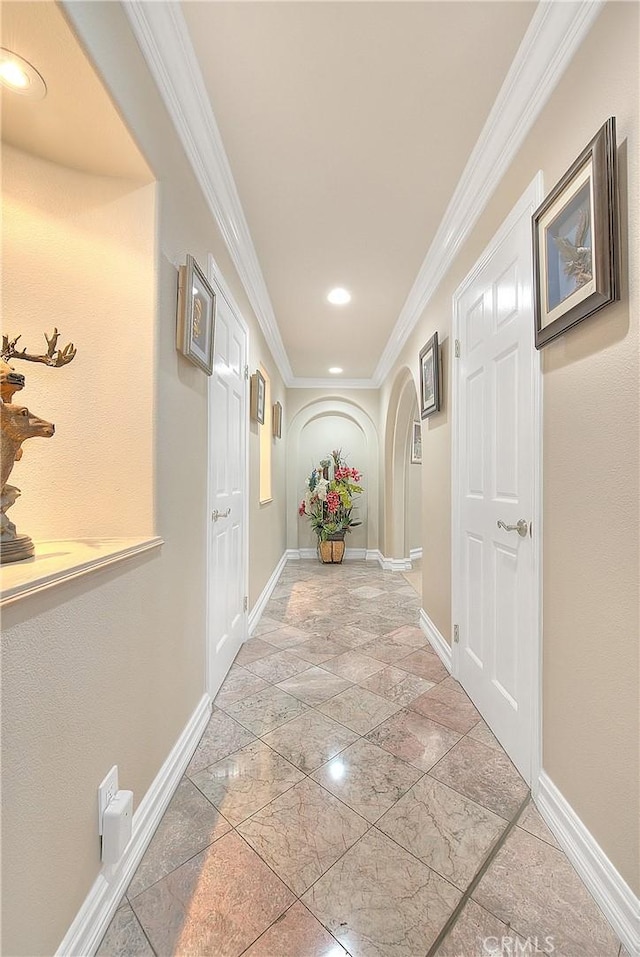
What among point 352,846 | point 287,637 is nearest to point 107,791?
point 352,846

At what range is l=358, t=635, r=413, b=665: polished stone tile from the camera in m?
2.42

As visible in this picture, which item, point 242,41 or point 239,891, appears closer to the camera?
point 239,891

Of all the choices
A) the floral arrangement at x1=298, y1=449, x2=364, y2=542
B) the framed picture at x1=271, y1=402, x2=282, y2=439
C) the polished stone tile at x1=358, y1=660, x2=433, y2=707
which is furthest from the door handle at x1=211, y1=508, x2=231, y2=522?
the floral arrangement at x1=298, y1=449, x2=364, y2=542

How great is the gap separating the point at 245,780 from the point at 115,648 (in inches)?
31.2

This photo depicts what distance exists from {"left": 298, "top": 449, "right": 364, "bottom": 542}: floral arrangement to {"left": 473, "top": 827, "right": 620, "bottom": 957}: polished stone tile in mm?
4098

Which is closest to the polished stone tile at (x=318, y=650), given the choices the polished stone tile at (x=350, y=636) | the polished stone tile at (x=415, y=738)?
the polished stone tile at (x=350, y=636)

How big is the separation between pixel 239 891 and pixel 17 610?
0.95 metres

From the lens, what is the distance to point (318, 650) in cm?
252

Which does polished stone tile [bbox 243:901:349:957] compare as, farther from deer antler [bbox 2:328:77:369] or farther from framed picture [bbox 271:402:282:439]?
framed picture [bbox 271:402:282:439]

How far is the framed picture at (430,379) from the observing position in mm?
2416

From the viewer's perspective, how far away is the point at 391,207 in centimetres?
202

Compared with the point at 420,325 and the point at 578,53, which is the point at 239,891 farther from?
the point at 420,325

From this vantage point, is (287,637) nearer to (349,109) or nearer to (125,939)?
(125,939)

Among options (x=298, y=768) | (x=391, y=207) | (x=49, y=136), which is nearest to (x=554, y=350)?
(x=391, y=207)
